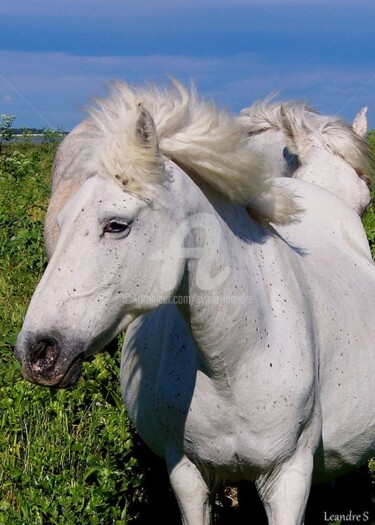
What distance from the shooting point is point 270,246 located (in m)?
3.60

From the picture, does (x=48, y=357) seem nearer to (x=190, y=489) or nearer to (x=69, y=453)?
(x=190, y=489)

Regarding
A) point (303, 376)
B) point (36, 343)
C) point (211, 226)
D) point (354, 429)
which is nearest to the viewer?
point (36, 343)

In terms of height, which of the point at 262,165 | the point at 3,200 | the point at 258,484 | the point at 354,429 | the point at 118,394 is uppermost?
the point at 3,200

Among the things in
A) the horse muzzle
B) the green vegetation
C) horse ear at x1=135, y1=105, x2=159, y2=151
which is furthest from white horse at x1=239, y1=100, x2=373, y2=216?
the horse muzzle

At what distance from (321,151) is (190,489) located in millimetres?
3050

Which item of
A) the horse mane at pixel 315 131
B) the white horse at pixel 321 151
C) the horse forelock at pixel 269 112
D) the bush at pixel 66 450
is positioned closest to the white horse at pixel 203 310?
the bush at pixel 66 450

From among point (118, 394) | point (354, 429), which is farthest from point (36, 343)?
point (118, 394)

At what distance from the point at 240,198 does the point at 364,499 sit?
8.43ft

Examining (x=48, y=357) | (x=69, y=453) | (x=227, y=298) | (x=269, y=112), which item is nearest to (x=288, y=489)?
(x=227, y=298)

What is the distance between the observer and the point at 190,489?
3709 millimetres

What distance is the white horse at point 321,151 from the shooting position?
5965 mm

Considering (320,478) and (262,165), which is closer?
(262,165)

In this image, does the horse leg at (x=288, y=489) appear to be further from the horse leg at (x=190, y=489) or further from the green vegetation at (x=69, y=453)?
the green vegetation at (x=69, y=453)

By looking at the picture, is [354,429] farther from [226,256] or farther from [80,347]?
[80,347]
